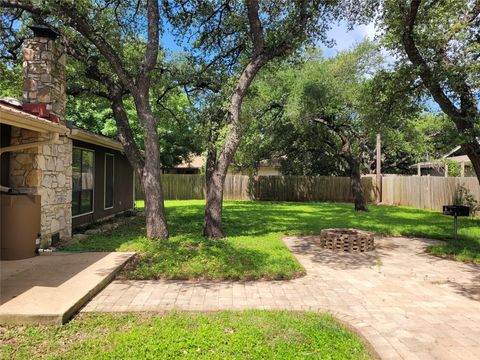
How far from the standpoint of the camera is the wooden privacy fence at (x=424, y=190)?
50.0 ft

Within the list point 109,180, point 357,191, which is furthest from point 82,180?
point 357,191

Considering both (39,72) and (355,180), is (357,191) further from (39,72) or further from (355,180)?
(39,72)

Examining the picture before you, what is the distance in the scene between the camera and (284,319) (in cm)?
409

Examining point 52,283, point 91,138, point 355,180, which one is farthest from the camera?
point 355,180

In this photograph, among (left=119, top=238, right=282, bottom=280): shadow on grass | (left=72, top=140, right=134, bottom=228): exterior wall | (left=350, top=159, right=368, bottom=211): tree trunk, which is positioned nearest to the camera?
(left=119, top=238, right=282, bottom=280): shadow on grass

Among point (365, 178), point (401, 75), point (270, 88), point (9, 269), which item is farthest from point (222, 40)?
point (365, 178)

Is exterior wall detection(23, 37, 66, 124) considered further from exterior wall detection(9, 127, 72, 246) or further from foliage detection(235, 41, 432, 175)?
foliage detection(235, 41, 432, 175)

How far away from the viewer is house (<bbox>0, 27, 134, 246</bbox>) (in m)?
6.27

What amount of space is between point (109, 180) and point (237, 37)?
564 cm

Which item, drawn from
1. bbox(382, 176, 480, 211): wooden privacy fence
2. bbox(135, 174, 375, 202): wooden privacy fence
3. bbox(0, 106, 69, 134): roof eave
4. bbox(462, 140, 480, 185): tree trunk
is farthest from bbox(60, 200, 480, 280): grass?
bbox(135, 174, 375, 202): wooden privacy fence

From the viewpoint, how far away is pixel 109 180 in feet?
38.9

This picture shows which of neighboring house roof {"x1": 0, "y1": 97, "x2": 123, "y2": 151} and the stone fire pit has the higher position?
neighboring house roof {"x1": 0, "y1": 97, "x2": 123, "y2": 151}

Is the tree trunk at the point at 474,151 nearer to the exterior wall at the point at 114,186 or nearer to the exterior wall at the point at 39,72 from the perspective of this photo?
the exterior wall at the point at 39,72

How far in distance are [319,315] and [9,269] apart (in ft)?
14.0
